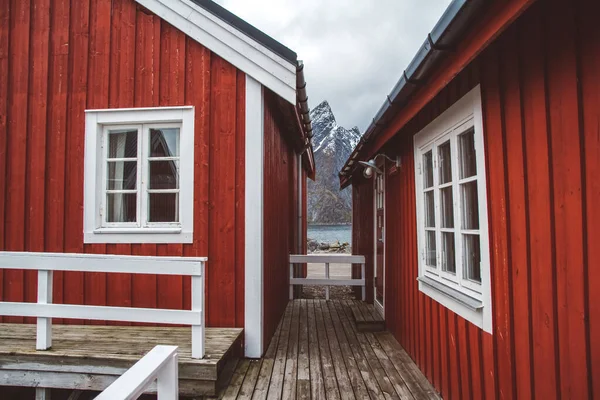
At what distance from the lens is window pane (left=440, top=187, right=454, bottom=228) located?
9.10 ft

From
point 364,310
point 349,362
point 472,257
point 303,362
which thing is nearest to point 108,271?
point 303,362

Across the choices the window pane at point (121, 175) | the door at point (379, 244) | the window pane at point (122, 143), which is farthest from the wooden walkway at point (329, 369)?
the window pane at point (122, 143)

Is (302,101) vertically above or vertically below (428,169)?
above

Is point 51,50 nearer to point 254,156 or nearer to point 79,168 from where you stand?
point 79,168

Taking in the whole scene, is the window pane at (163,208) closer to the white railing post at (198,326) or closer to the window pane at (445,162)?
the white railing post at (198,326)

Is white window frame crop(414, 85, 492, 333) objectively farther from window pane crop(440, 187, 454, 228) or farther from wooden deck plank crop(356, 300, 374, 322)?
wooden deck plank crop(356, 300, 374, 322)

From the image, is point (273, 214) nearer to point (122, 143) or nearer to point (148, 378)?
point (122, 143)

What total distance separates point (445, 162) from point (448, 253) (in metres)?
A: 0.78

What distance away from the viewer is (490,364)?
208 centimetres

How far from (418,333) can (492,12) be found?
2.92 metres

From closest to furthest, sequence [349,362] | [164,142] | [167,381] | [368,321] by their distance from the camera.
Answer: [167,381] → [349,362] → [164,142] → [368,321]

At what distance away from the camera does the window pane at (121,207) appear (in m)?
3.74

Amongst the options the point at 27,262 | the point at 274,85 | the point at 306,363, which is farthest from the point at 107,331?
the point at 274,85

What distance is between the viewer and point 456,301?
2.49 metres
